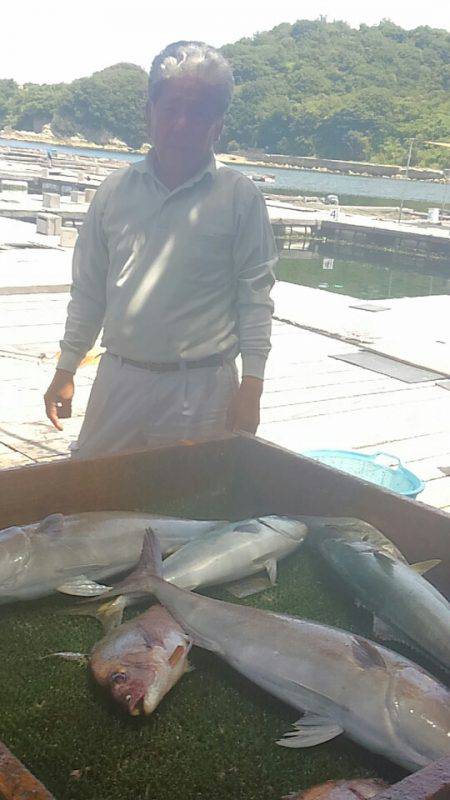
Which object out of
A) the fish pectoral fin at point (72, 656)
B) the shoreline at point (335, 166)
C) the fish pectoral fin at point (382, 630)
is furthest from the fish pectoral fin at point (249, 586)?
the shoreline at point (335, 166)

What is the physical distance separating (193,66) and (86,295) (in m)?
1.02

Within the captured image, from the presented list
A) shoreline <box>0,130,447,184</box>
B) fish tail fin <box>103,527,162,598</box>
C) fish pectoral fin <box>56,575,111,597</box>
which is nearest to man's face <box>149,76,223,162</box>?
fish tail fin <box>103,527,162,598</box>

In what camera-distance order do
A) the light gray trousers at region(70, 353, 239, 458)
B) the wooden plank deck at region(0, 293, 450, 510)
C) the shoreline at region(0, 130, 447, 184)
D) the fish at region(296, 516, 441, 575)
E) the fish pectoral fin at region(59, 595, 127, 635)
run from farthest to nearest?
the shoreline at region(0, 130, 447, 184)
the wooden plank deck at region(0, 293, 450, 510)
the light gray trousers at region(70, 353, 239, 458)
the fish at region(296, 516, 441, 575)
the fish pectoral fin at region(59, 595, 127, 635)

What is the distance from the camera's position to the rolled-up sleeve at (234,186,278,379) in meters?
3.20

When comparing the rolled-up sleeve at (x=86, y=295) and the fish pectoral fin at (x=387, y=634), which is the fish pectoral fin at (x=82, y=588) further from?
the rolled-up sleeve at (x=86, y=295)

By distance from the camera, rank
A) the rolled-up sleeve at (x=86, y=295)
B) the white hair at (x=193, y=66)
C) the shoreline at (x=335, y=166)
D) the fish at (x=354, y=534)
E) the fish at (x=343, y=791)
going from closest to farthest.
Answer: the fish at (x=343, y=791) < the fish at (x=354, y=534) < the white hair at (x=193, y=66) < the rolled-up sleeve at (x=86, y=295) < the shoreline at (x=335, y=166)

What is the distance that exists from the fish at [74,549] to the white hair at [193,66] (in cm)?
159

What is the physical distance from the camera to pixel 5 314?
1026 cm

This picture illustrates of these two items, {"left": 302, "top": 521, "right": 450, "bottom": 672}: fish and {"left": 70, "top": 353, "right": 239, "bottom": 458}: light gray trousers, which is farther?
{"left": 70, "top": 353, "right": 239, "bottom": 458}: light gray trousers

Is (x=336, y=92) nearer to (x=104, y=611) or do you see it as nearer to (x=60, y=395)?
(x=60, y=395)

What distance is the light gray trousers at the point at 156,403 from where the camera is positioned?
3.29 m

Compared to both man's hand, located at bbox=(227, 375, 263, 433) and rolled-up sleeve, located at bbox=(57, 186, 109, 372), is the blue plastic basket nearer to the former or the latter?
man's hand, located at bbox=(227, 375, 263, 433)

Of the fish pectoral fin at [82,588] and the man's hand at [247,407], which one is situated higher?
the man's hand at [247,407]

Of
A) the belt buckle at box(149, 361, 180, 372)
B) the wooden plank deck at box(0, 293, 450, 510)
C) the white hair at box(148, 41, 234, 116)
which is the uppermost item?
the white hair at box(148, 41, 234, 116)
